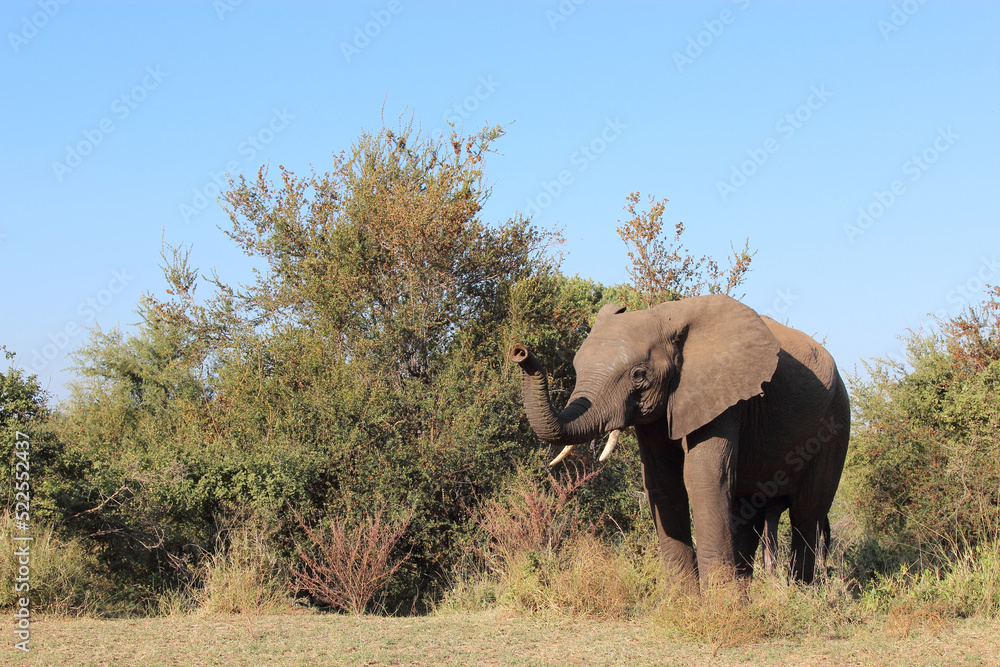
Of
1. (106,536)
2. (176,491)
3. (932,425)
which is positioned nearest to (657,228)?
(932,425)

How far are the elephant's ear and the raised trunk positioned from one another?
1014 mm

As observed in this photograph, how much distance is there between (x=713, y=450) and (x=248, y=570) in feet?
17.4

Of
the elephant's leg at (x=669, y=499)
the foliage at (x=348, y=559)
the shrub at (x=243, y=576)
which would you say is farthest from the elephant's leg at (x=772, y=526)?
the shrub at (x=243, y=576)

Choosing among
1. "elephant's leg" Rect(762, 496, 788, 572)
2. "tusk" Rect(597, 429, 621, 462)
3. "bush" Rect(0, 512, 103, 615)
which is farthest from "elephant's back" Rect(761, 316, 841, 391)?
"bush" Rect(0, 512, 103, 615)

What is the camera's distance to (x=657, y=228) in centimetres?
1588

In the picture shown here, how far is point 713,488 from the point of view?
26.8ft

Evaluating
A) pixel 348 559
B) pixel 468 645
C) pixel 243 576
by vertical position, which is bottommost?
pixel 468 645

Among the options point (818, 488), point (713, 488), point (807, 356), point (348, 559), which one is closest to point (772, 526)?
point (818, 488)

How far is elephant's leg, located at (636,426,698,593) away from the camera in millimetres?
8969

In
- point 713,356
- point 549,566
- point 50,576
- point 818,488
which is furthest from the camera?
point 818,488

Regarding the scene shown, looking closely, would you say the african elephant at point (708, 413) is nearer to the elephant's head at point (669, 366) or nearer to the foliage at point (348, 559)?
the elephant's head at point (669, 366)

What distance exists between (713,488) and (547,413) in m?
1.96

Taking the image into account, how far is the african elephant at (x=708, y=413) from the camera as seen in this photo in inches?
312

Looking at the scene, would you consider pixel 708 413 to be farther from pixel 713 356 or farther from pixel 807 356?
pixel 807 356
